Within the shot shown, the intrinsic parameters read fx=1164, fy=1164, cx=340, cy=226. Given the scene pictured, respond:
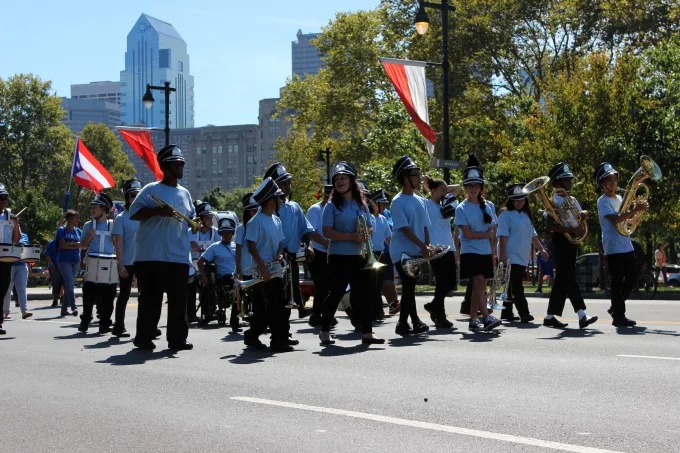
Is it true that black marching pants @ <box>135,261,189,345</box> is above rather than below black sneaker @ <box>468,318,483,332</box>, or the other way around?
above

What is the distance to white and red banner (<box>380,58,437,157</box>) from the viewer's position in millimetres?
25891

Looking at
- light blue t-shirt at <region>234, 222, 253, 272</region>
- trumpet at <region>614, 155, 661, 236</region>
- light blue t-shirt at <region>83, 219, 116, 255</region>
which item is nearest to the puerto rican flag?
light blue t-shirt at <region>83, 219, 116, 255</region>

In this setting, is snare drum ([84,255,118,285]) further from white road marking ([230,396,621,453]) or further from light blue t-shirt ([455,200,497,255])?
white road marking ([230,396,621,453])

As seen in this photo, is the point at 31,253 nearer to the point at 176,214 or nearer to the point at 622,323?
the point at 176,214

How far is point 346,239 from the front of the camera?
11.5 m

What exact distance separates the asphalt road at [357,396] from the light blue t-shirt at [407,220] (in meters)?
1.07

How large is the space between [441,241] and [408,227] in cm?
139

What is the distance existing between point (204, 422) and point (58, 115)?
9442 centimetres

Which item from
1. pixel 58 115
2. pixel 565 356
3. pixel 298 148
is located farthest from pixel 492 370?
pixel 58 115

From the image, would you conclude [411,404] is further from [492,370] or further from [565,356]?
[565,356]

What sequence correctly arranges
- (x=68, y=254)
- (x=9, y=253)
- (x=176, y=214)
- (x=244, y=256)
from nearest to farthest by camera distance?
(x=176, y=214), (x=244, y=256), (x=9, y=253), (x=68, y=254)

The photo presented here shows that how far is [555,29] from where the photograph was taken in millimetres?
49219

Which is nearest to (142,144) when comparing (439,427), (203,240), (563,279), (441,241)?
(203,240)

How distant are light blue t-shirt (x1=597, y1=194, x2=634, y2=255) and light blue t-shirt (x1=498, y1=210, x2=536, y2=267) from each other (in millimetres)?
1475
